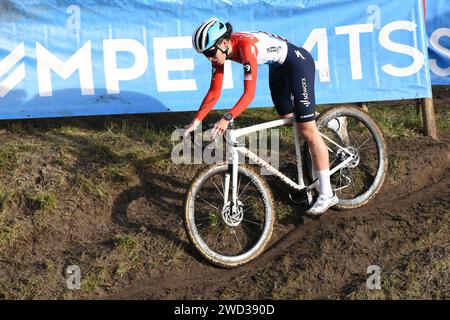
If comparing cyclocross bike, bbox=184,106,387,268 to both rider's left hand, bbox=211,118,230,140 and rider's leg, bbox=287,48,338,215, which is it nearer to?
rider's leg, bbox=287,48,338,215

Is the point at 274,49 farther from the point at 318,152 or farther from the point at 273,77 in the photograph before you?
the point at 318,152

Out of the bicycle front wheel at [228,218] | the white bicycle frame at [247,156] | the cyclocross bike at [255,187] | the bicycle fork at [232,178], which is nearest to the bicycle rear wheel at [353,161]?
the cyclocross bike at [255,187]

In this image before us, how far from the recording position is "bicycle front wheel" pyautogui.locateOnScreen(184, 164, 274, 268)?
5910 millimetres

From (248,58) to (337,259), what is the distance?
2.03m

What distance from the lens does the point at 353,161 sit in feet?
22.6

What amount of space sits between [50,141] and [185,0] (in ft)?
7.99

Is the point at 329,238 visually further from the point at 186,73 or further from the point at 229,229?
the point at 186,73

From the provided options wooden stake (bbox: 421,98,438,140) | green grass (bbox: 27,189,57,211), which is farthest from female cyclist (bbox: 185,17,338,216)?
wooden stake (bbox: 421,98,438,140)

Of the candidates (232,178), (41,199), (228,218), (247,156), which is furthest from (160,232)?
(41,199)

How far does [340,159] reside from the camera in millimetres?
6852

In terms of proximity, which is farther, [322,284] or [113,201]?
[113,201]

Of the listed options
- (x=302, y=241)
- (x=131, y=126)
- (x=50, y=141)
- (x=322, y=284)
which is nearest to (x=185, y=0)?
(x=131, y=126)

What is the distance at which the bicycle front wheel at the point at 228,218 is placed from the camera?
5.91 metres

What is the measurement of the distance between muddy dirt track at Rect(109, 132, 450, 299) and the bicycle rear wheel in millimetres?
187
